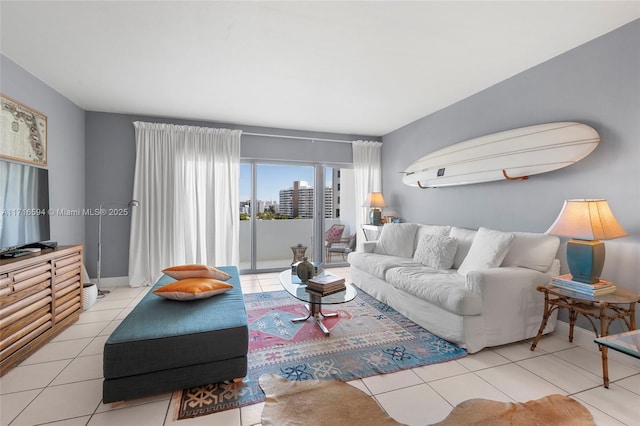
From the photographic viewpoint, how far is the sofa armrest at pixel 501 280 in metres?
2.31

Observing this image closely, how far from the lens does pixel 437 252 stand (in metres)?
3.27

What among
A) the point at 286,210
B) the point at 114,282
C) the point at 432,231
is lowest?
the point at 114,282

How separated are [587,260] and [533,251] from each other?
0.48 meters

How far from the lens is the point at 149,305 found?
2154 mm

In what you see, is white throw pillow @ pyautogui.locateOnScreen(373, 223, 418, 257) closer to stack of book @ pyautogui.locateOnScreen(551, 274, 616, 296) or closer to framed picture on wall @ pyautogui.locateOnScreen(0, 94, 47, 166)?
stack of book @ pyautogui.locateOnScreen(551, 274, 616, 296)

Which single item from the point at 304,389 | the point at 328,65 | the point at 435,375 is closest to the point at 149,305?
the point at 304,389

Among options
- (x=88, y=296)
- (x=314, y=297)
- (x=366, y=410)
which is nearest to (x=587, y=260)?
(x=366, y=410)

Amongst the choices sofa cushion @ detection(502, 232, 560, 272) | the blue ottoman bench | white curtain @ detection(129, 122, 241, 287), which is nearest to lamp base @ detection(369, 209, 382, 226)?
white curtain @ detection(129, 122, 241, 287)

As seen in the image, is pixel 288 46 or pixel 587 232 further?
pixel 288 46

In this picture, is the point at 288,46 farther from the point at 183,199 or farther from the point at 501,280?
the point at 183,199

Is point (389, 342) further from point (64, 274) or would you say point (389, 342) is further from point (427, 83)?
point (64, 274)

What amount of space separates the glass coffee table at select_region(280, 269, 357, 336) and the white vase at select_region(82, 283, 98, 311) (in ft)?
7.28

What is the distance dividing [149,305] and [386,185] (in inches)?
169

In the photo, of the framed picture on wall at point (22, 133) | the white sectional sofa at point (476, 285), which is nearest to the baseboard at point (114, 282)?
the framed picture on wall at point (22, 133)
